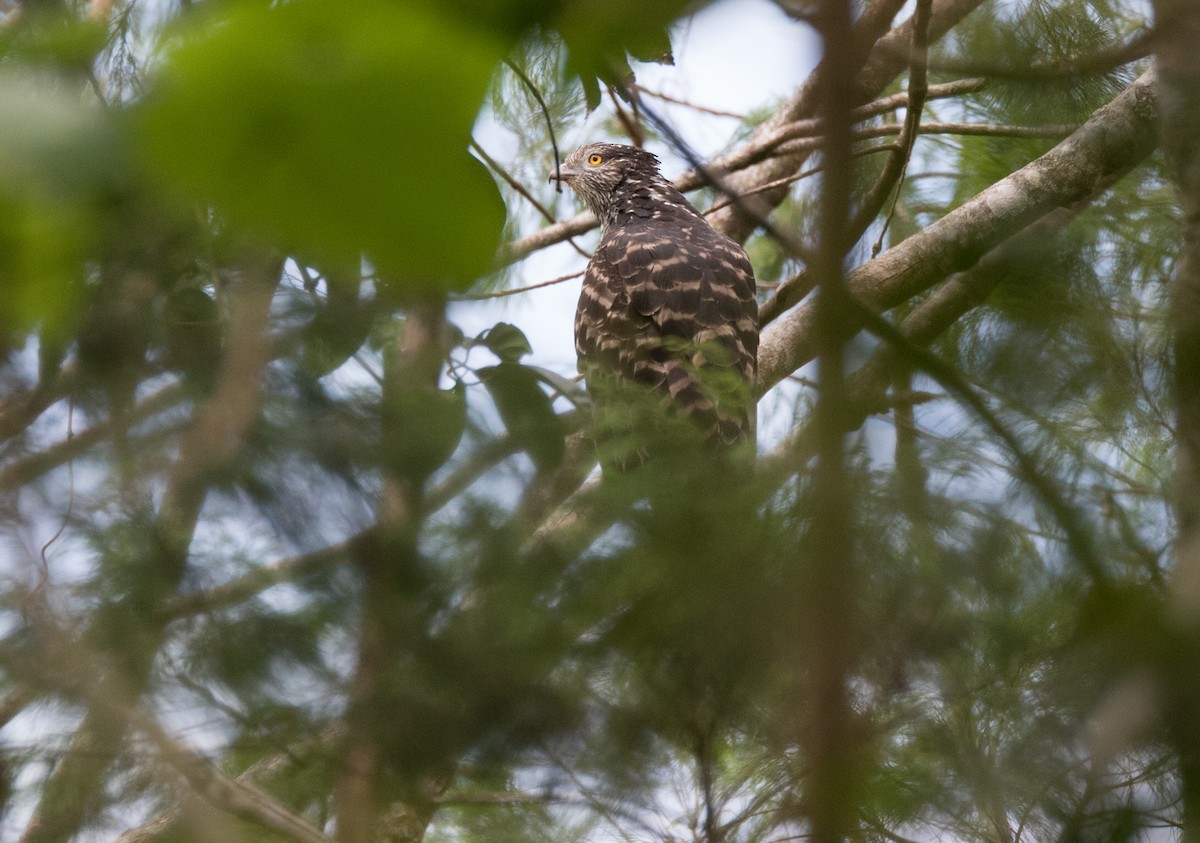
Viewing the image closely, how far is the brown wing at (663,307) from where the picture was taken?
4637 mm

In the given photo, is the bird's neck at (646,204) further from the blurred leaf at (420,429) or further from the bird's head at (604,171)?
the blurred leaf at (420,429)

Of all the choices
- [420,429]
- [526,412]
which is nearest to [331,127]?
[420,429]

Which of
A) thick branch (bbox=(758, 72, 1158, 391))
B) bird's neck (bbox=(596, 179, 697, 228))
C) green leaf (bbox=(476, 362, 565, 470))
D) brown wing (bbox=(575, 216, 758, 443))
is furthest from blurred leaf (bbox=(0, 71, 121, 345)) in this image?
bird's neck (bbox=(596, 179, 697, 228))

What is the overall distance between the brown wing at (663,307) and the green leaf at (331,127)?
11.8 ft

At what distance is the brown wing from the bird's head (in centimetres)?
98

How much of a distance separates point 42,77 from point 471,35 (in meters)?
0.56


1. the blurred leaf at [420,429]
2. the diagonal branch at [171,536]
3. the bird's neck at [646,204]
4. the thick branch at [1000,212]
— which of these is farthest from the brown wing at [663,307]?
the diagonal branch at [171,536]

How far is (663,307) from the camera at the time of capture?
16.4 ft

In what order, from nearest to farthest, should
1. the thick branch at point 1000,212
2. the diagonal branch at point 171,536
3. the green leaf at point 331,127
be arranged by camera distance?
the green leaf at point 331,127 < the diagonal branch at point 171,536 < the thick branch at point 1000,212

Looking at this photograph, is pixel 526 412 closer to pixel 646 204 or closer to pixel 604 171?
pixel 646 204

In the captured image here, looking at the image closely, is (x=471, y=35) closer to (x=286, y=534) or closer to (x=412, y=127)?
(x=412, y=127)

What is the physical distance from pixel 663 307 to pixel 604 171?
194 cm

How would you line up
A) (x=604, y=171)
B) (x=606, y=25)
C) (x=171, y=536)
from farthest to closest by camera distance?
(x=604, y=171) < (x=171, y=536) < (x=606, y=25)

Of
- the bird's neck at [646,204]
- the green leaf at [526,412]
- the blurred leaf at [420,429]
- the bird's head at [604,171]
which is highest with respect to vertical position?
the bird's head at [604,171]
